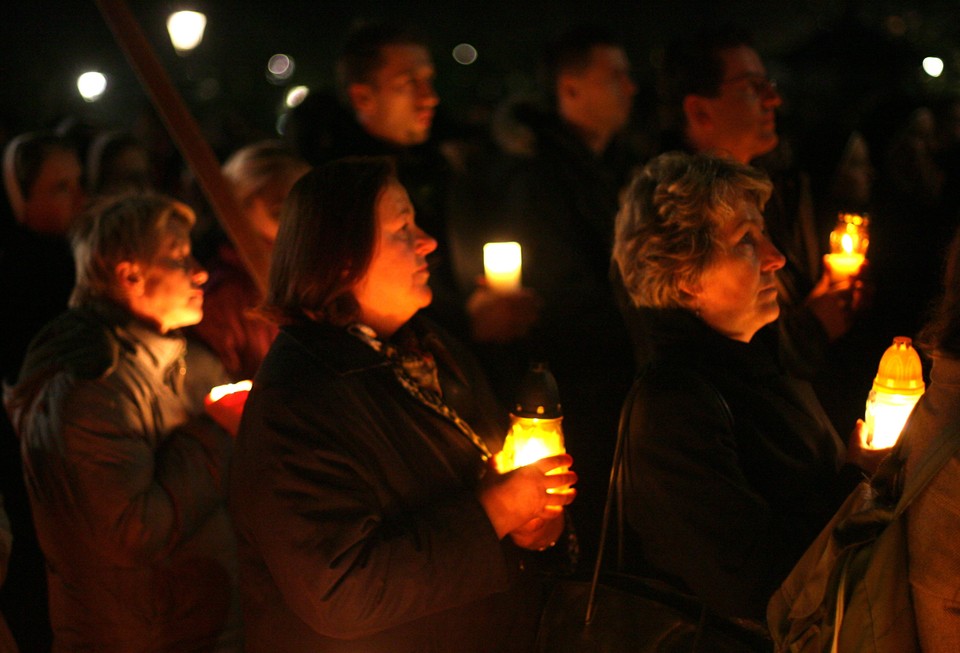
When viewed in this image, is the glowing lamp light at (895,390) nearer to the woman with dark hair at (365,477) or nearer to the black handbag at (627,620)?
the black handbag at (627,620)

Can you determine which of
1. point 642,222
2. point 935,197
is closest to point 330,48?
point 935,197

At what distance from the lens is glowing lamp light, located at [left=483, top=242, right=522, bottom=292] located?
3.78m

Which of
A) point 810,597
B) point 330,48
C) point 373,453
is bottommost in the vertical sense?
point 810,597

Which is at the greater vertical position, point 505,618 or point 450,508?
point 450,508

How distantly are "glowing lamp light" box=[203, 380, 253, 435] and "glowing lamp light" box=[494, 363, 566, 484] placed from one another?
37.3 inches

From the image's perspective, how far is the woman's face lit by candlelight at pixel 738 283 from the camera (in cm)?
256

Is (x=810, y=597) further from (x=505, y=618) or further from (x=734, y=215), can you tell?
(x=734, y=215)

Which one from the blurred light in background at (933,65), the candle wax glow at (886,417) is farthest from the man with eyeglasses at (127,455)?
the blurred light in background at (933,65)

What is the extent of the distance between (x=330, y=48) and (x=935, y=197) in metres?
23.4

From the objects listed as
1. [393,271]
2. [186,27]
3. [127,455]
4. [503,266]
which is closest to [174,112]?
[393,271]

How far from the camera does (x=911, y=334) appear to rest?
453 centimetres

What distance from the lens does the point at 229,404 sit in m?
2.93

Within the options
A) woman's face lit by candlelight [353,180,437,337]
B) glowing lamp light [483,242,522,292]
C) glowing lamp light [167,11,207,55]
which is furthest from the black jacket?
glowing lamp light [167,11,207,55]

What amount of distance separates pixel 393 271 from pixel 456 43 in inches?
1002
